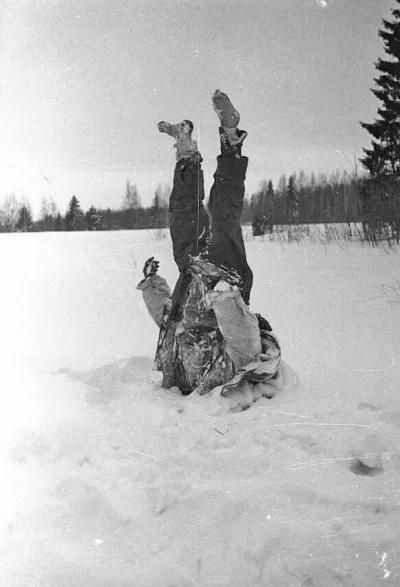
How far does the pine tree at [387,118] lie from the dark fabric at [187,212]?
10824 millimetres

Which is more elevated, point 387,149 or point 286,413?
point 387,149

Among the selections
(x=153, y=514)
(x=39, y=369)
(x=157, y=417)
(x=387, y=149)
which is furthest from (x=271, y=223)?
(x=153, y=514)

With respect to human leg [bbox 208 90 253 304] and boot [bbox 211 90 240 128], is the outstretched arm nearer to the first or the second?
human leg [bbox 208 90 253 304]

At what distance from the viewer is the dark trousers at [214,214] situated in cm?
309

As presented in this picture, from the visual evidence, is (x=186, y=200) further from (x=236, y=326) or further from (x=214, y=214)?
(x=236, y=326)

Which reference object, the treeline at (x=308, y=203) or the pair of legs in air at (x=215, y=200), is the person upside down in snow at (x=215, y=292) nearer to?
the pair of legs in air at (x=215, y=200)

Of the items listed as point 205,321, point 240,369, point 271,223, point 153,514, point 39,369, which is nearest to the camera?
point 153,514

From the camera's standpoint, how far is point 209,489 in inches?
76.6

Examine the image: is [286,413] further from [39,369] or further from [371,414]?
[39,369]

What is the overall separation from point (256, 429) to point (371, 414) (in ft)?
1.97

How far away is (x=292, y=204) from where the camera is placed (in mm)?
13398

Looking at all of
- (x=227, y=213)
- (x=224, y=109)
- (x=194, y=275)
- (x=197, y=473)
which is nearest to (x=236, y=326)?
(x=194, y=275)

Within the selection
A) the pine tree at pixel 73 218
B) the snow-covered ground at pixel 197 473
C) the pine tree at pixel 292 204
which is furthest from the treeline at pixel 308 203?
the pine tree at pixel 73 218

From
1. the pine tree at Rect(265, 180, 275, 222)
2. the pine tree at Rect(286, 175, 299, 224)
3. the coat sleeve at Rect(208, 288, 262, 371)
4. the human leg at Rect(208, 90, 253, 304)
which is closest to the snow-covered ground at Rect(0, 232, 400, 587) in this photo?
the coat sleeve at Rect(208, 288, 262, 371)
